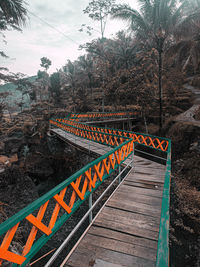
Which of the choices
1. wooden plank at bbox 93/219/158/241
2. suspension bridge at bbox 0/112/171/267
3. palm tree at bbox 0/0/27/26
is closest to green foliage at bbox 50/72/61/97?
palm tree at bbox 0/0/27/26

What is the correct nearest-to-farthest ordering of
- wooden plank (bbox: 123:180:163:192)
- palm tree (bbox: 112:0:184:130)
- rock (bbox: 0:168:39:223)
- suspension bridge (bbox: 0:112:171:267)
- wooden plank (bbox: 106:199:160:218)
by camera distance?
1. suspension bridge (bbox: 0:112:171:267)
2. wooden plank (bbox: 106:199:160:218)
3. wooden plank (bbox: 123:180:163:192)
4. rock (bbox: 0:168:39:223)
5. palm tree (bbox: 112:0:184:130)

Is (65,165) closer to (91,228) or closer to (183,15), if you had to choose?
(91,228)

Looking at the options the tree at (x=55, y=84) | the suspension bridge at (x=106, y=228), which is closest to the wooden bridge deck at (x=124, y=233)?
the suspension bridge at (x=106, y=228)

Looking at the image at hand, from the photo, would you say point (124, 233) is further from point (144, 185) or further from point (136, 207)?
point (144, 185)

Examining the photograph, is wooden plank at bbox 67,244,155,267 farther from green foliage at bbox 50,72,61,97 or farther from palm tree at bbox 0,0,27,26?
green foliage at bbox 50,72,61,97

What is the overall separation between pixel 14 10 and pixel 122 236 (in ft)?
31.0

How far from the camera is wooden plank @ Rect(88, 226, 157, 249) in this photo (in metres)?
2.74

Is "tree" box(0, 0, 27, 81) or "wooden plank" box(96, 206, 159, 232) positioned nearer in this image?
"wooden plank" box(96, 206, 159, 232)

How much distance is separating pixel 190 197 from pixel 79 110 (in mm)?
27524

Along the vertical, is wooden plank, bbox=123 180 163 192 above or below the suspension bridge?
below

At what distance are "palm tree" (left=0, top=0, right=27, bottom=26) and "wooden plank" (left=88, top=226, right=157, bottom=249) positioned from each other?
8.76 metres

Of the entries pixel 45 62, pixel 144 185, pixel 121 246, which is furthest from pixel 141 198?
pixel 45 62

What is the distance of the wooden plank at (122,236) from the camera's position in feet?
8.99

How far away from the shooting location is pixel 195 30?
11.4m
